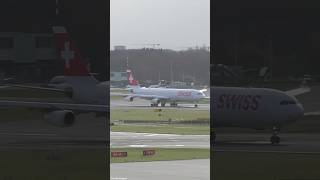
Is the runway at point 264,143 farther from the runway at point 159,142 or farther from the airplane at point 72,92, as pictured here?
the runway at point 159,142

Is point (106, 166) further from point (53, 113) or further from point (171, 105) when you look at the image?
point (171, 105)

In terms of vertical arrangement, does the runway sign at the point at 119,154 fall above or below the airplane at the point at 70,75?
below

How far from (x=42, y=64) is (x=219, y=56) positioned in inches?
70.7

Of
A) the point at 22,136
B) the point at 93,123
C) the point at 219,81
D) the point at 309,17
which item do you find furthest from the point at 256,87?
the point at 22,136

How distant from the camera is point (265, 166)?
5336mm

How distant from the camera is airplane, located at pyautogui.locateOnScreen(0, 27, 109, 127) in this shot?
560 cm

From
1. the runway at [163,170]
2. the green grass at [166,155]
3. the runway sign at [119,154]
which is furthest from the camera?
the runway sign at [119,154]

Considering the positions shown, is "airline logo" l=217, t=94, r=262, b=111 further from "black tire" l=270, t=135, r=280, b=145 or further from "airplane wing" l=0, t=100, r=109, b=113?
"airplane wing" l=0, t=100, r=109, b=113

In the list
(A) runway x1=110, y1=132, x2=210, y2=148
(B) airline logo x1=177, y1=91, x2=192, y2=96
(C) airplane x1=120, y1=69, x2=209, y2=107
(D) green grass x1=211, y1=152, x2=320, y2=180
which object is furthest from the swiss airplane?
(B) airline logo x1=177, y1=91, x2=192, y2=96

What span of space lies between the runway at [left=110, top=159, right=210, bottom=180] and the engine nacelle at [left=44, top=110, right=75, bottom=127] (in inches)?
126

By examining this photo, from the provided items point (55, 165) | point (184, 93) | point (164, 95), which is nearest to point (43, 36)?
point (55, 165)

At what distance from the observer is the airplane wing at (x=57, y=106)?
560cm

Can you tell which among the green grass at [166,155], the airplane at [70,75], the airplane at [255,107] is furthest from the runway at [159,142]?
the airplane at [255,107]

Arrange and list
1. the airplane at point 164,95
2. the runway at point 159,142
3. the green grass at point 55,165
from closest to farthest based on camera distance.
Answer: the green grass at point 55,165 < the runway at point 159,142 < the airplane at point 164,95
